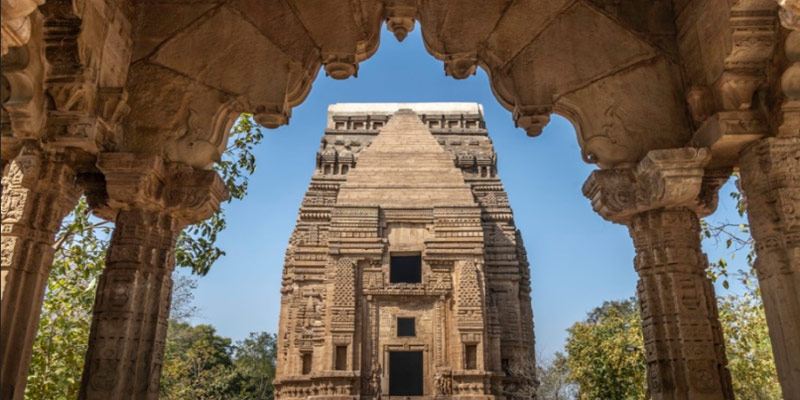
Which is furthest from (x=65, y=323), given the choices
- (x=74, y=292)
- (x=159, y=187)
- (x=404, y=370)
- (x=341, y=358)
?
(x=404, y=370)

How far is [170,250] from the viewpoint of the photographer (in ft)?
14.8

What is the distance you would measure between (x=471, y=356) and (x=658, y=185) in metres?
13.9

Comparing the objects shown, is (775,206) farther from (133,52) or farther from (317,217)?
(317,217)

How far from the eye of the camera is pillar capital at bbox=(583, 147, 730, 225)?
4059mm

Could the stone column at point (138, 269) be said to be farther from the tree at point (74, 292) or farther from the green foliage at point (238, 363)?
the green foliage at point (238, 363)

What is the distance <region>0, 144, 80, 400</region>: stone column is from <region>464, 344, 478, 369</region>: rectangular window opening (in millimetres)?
14568

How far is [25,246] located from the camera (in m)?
3.56

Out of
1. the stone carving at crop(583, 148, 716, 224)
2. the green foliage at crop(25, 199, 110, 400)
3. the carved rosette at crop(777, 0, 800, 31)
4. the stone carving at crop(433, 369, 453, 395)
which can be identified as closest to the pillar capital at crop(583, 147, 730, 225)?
the stone carving at crop(583, 148, 716, 224)

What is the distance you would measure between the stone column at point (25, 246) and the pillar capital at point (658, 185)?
388 centimetres

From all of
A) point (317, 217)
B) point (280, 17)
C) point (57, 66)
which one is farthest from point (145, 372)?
point (317, 217)

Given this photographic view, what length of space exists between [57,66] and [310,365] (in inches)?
608

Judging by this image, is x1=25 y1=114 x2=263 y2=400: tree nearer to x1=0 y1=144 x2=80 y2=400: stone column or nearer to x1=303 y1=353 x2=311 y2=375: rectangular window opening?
x1=0 y1=144 x2=80 y2=400: stone column

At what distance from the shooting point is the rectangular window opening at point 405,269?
19719 mm

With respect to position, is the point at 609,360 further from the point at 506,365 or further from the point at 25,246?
the point at 25,246
